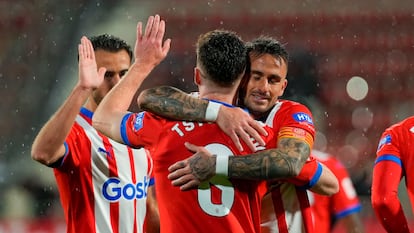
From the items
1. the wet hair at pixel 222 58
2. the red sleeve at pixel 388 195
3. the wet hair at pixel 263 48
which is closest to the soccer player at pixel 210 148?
Result: the wet hair at pixel 222 58

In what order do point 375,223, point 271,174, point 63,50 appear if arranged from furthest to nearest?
1. point 63,50
2. point 375,223
3. point 271,174

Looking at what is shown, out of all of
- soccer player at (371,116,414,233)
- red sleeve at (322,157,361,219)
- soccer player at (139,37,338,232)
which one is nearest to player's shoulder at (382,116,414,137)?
soccer player at (371,116,414,233)

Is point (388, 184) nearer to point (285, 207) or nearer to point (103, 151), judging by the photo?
point (285, 207)

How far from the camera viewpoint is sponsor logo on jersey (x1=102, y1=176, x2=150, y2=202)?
3.17m

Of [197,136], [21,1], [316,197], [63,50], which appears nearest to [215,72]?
[197,136]

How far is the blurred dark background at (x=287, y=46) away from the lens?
9773 mm

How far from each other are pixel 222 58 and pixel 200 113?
187 mm

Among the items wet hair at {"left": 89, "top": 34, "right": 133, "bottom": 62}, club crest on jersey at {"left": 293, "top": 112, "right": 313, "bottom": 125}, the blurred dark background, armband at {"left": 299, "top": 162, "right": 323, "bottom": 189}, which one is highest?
the blurred dark background

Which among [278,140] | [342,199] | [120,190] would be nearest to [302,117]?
[278,140]

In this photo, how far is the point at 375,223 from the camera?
7.25 metres

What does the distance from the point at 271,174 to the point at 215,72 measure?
361mm

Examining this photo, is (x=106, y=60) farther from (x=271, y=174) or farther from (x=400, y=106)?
(x=400, y=106)

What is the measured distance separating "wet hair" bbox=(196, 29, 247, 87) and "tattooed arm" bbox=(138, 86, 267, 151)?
0.31ft

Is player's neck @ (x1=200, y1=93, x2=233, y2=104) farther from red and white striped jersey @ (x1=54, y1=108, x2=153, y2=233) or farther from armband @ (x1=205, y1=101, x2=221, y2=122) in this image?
red and white striped jersey @ (x1=54, y1=108, x2=153, y2=233)
